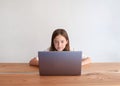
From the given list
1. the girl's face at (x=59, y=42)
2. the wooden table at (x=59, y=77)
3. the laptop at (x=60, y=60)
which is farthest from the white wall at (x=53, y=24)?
the laptop at (x=60, y=60)

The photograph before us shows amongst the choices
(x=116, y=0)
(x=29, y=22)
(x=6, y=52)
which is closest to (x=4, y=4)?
(x=29, y=22)

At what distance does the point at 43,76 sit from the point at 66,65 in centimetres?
20

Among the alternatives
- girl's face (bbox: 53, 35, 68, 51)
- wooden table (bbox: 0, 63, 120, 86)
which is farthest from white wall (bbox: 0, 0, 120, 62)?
wooden table (bbox: 0, 63, 120, 86)

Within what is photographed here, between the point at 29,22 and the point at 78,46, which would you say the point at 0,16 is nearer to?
the point at 29,22

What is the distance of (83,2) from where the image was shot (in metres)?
2.79

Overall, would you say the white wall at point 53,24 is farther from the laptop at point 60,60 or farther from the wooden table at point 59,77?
the laptop at point 60,60

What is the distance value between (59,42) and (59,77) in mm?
576

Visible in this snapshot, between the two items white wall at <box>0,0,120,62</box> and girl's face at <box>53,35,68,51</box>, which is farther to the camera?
white wall at <box>0,0,120,62</box>

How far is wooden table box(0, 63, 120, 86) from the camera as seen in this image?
1301 mm

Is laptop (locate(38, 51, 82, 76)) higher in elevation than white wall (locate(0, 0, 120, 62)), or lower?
lower

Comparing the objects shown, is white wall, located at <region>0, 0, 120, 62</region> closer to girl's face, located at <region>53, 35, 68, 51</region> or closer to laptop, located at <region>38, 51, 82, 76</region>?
girl's face, located at <region>53, 35, 68, 51</region>

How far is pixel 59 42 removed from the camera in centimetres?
193

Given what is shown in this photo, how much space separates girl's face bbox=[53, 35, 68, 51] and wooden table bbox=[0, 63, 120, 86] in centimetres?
33

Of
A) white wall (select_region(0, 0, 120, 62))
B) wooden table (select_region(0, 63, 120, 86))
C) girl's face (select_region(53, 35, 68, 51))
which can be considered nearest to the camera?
wooden table (select_region(0, 63, 120, 86))
